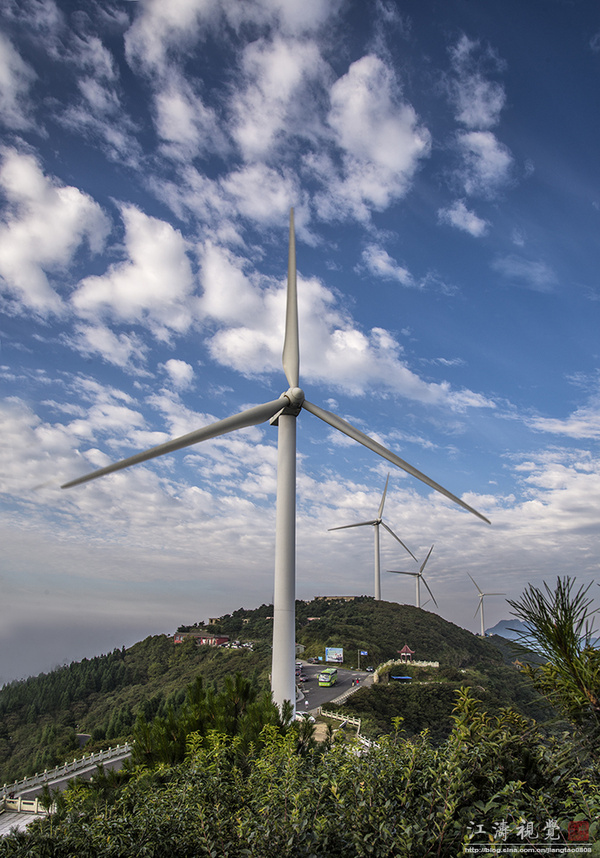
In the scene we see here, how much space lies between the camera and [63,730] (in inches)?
3061

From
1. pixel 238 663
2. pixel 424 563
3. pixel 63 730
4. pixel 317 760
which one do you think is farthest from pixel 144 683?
pixel 317 760

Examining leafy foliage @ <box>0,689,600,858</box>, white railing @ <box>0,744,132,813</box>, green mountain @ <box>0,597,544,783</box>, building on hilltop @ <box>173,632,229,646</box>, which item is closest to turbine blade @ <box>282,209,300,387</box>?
leafy foliage @ <box>0,689,600,858</box>

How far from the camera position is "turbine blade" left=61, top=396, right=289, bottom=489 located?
67.3 ft

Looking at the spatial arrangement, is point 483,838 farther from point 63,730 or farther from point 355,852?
point 63,730

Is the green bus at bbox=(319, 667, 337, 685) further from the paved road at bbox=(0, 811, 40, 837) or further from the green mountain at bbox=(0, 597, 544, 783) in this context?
the paved road at bbox=(0, 811, 40, 837)

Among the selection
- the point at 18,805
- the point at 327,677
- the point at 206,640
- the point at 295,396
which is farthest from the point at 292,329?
the point at 206,640

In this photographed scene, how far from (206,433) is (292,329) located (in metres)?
9.97

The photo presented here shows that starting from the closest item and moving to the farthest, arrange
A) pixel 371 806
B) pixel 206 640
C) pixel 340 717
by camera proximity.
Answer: pixel 371 806, pixel 340 717, pixel 206 640

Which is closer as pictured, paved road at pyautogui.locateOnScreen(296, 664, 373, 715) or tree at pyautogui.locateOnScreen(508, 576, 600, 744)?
tree at pyautogui.locateOnScreen(508, 576, 600, 744)

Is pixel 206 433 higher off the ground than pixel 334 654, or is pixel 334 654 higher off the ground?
pixel 206 433

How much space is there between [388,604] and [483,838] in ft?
463

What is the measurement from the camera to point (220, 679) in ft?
234

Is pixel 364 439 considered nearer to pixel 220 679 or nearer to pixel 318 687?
pixel 318 687

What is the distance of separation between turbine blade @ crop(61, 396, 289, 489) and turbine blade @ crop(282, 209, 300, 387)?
287 cm
